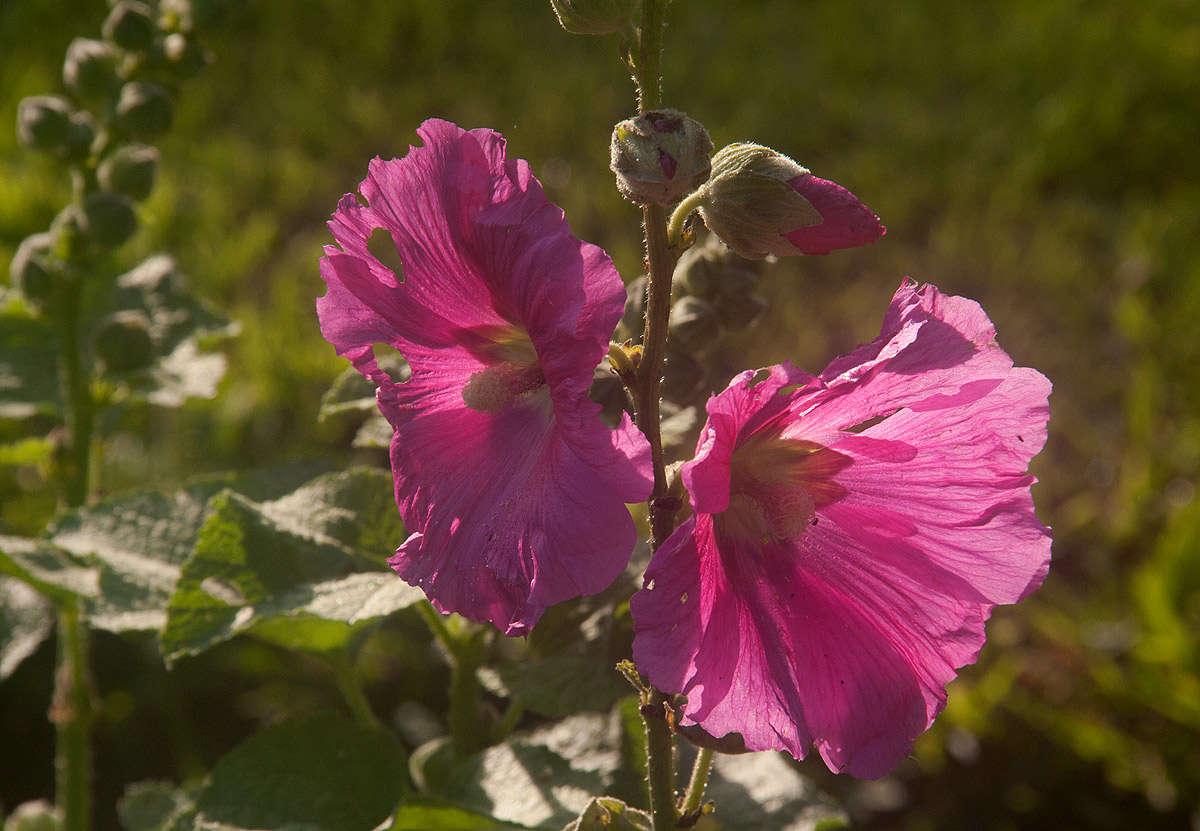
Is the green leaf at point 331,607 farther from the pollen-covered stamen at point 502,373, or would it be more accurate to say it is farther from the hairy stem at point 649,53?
the hairy stem at point 649,53

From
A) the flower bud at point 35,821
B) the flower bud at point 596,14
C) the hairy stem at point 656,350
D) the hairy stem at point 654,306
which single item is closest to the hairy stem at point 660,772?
the hairy stem at point 654,306

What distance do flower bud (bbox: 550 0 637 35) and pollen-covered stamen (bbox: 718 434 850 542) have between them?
25cm

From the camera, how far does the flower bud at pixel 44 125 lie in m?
1.14

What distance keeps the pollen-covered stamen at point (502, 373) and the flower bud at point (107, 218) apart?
1.75 feet

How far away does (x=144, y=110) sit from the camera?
1.13 m

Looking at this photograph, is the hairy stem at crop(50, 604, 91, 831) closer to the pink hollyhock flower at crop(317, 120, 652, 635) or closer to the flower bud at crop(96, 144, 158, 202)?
the flower bud at crop(96, 144, 158, 202)

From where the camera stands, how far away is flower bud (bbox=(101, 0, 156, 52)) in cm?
113

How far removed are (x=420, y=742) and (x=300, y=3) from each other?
363 cm

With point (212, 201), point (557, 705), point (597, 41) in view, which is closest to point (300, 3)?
point (597, 41)

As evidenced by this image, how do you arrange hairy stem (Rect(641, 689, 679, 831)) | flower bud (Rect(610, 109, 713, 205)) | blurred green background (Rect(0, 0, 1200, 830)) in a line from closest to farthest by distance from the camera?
1. flower bud (Rect(610, 109, 713, 205))
2. hairy stem (Rect(641, 689, 679, 831))
3. blurred green background (Rect(0, 0, 1200, 830))

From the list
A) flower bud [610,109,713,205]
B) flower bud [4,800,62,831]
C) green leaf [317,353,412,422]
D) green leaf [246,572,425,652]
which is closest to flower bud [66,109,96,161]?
green leaf [317,353,412,422]

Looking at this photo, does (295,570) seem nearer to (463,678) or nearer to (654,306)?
(463,678)

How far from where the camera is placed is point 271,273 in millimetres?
3137

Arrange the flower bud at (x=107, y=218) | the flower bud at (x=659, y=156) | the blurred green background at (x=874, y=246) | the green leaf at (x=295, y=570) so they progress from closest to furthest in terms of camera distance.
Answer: the flower bud at (x=659, y=156) → the green leaf at (x=295, y=570) → the flower bud at (x=107, y=218) → the blurred green background at (x=874, y=246)
